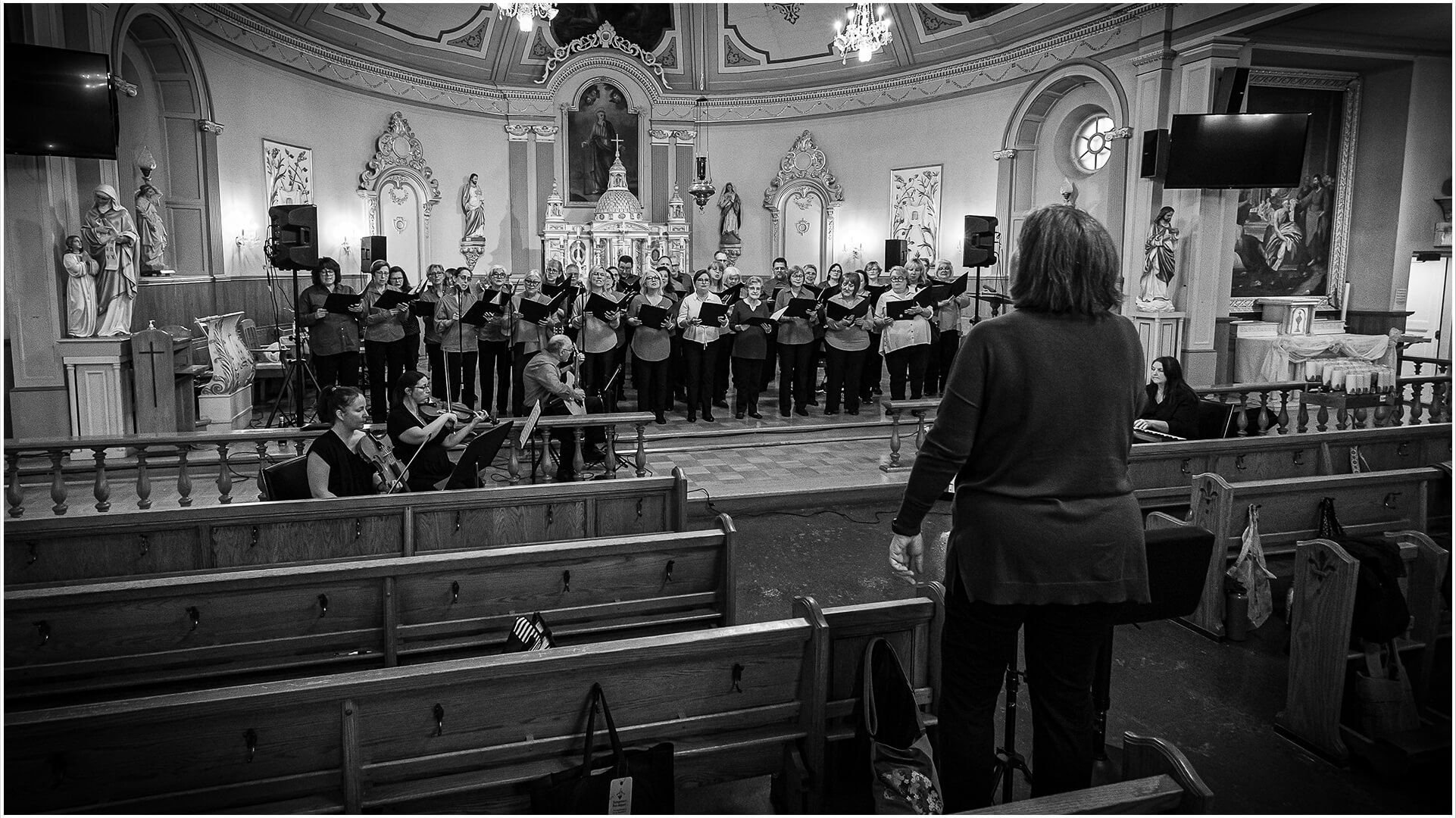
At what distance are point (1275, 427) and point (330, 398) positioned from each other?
707cm

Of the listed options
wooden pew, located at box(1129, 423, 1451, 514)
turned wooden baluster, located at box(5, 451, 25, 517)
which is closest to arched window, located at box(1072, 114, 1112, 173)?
wooden pew, located at box(1129, 423, 1451, 514)

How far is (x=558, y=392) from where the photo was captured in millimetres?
6582

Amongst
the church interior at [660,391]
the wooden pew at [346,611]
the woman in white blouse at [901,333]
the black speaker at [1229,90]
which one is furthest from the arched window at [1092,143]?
the wooden pew at [346,611]

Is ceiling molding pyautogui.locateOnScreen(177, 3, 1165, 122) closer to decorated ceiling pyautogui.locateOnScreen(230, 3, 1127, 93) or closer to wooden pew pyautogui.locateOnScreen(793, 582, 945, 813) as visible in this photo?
decorated ceiling pyautogui.locateOnScreen(230, 3, 1127, 93)

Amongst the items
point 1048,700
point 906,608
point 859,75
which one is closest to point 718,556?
point 906,608

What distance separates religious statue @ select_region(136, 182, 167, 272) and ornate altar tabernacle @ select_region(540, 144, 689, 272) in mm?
6526

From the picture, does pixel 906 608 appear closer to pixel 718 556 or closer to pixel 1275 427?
pixel 718 556

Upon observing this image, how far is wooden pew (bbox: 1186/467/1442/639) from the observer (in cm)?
432

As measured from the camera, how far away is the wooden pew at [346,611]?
2.96 m

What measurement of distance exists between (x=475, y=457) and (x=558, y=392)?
5.70 ft

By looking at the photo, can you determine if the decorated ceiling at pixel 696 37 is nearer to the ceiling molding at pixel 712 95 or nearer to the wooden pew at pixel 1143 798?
the ceiling molding at pixel 712 95

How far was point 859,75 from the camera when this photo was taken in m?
14.6

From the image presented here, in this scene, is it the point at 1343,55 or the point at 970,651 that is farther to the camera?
the point at 1343,55

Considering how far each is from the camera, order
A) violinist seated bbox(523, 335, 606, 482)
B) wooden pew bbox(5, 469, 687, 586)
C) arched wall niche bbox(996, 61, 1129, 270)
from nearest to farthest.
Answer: wooden pew bbox(5, 469, 687, 586) → violinist seated bbox(523, 335, 606, 482) → arched wall niche bbox(996, 61, 1129, 270)
